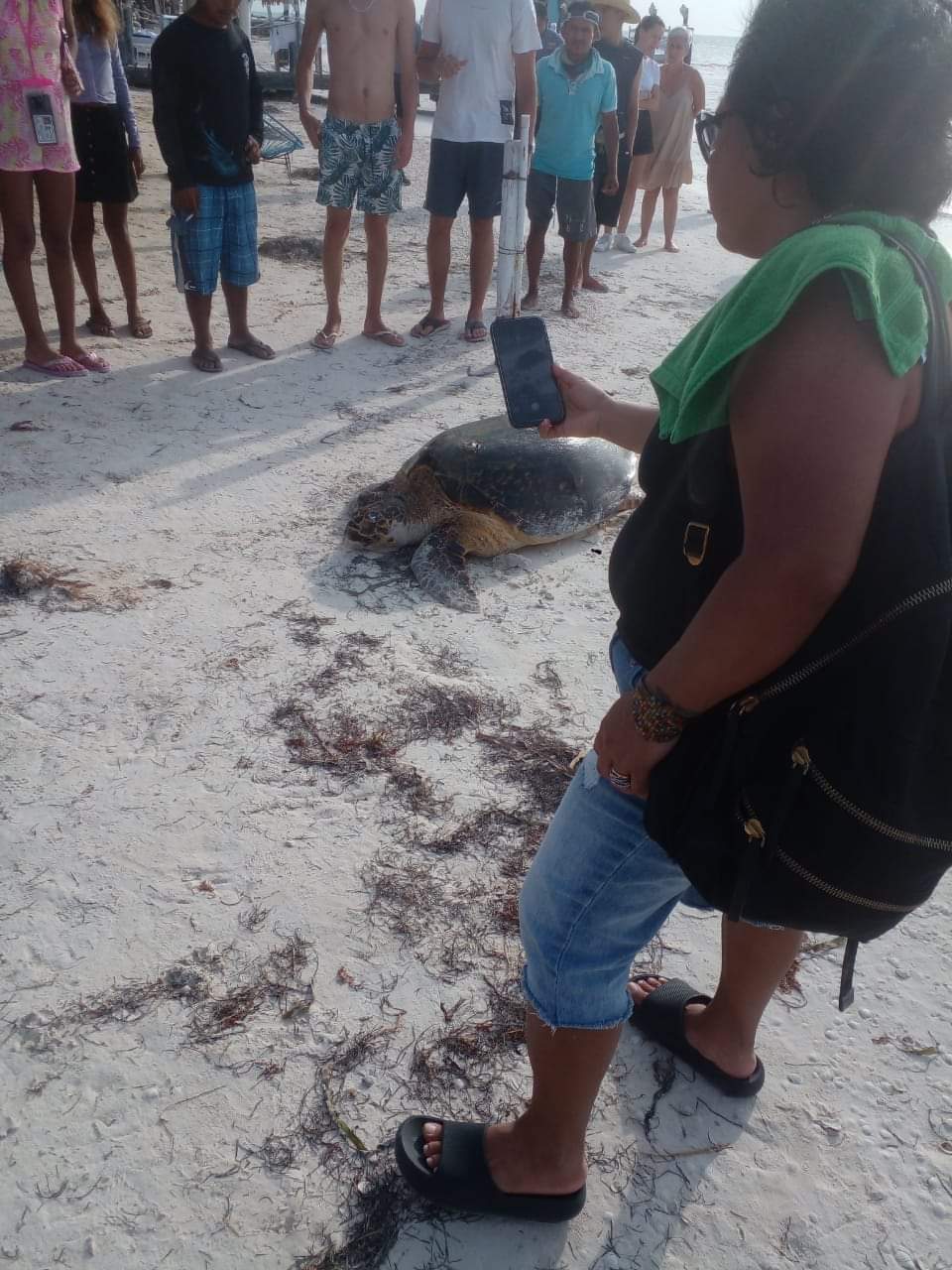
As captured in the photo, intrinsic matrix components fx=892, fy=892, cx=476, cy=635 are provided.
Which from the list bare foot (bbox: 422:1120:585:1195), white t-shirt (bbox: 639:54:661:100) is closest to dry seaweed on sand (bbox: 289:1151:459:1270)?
Answer: bare foot (bbox: 422:1120:585:1195)

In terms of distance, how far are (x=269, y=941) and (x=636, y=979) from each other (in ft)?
2.90

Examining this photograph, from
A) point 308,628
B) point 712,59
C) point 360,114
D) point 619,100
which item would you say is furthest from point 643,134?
point 712,59

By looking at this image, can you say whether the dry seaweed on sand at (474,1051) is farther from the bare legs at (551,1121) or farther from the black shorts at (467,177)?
the black shorts at (467,177)

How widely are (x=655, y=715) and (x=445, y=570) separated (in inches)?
105

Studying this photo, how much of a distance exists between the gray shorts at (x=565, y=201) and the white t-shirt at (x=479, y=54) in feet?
3.21

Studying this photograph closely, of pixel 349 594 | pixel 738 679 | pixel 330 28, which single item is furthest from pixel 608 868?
pixel 330 28

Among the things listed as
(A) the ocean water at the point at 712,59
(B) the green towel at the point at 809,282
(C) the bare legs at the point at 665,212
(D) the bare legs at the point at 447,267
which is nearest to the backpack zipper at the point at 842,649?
(B) the green towel at the point at 809,282

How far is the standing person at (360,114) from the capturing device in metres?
5.28

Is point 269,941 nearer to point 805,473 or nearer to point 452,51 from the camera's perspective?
point 805,473

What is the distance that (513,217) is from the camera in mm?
5891

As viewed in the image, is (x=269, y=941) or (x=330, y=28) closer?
(x=269, y=941)

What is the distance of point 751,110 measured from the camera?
1.03 metres

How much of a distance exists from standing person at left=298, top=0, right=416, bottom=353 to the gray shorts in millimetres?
1390

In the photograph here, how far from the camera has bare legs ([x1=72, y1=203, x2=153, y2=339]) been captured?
535cm
